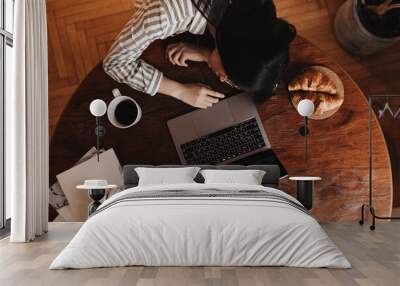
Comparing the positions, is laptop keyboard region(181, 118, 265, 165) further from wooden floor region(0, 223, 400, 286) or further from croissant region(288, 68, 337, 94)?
wooden floor region(0, 223, 400, 286)

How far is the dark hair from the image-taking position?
20.3 ft

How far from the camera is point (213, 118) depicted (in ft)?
21.1

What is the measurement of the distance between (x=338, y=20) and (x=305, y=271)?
3455mm

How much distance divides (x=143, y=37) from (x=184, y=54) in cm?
51

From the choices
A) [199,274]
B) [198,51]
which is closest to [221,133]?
[198,51]

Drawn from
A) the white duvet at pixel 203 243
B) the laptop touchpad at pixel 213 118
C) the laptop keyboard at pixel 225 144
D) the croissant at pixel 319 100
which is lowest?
the white duvet at pixel 203 243

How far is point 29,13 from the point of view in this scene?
17.8ft

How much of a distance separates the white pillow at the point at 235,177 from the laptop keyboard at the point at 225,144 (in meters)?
0.36

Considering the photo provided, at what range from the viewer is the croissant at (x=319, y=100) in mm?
6398

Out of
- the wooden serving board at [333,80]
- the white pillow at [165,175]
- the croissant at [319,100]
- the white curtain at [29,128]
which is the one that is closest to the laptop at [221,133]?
the white pillow at [165,175]

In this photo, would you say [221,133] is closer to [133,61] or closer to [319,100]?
[319,100]

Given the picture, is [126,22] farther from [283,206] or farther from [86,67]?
[283,206]

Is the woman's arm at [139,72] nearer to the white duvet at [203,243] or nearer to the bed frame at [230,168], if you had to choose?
the bed frame at [230,168]

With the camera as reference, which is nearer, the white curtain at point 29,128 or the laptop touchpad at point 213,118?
the white curtain at point 29,128
